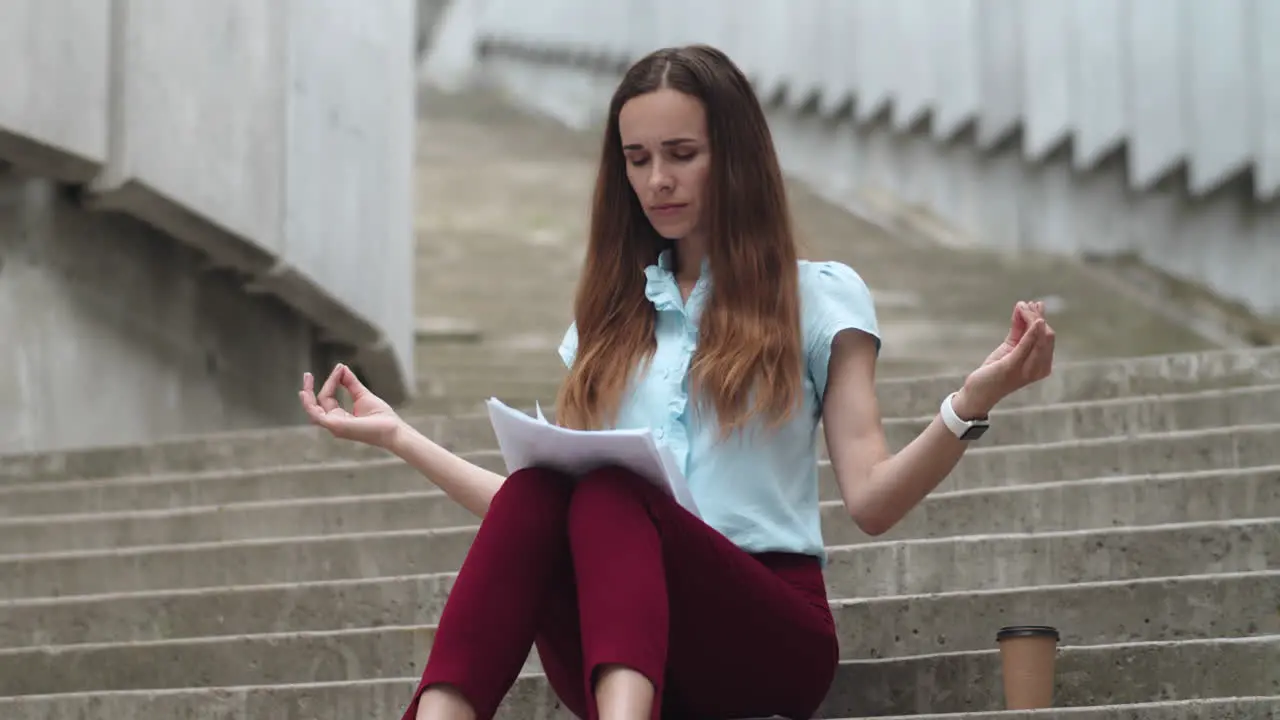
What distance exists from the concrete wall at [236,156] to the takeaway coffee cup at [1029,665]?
3829 mm

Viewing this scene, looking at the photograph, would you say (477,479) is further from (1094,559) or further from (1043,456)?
(1043,456)

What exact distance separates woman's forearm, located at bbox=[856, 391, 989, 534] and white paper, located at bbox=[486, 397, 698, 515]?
0.26 meters

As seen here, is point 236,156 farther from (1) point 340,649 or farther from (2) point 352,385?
(2) point 352,385

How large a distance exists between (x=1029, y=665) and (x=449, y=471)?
0.90m

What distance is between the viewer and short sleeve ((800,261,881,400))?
2.98 m

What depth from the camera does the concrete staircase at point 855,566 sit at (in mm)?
3389

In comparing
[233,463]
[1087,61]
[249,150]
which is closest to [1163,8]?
[1087,61]

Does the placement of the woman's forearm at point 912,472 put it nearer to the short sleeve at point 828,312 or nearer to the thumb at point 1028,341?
the thumb at point 1028,341

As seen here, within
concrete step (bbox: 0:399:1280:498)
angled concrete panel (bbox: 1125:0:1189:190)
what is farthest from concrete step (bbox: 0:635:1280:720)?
angled concrete panel (bbox: 1125:0:1189:190)

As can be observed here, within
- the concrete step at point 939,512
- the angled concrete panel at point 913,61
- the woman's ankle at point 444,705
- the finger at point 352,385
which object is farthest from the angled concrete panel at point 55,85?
the angled concrete panel at point 913,61

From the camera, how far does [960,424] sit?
2.70 m

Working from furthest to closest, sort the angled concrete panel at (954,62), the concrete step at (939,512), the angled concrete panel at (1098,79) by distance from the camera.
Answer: the angled concrete panel at (954,62)
the angled concrete panel at (1098,79)
the concrete step at (939,512)

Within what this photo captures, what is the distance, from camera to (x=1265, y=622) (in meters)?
3.52

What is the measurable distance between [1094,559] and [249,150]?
412 cm
